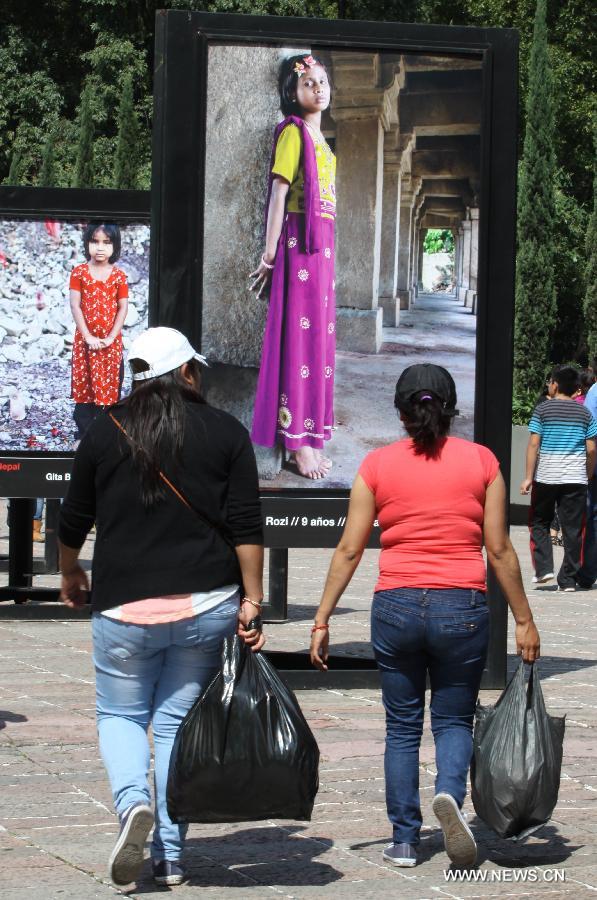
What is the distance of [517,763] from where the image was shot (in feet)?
16.6

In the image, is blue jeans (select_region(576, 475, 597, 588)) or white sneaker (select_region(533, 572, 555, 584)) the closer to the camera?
blue jeans (select_region(576, 475, 597, 588))

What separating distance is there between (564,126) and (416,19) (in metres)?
5.29

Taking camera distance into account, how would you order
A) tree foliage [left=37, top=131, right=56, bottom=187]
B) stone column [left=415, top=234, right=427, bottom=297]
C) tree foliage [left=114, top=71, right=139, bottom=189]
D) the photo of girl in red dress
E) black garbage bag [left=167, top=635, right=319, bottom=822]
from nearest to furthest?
black garbage bag [left=167, top=635, right=319, bottom=822], stone column [left=415, top=234, right=427, bottom=297], the photo of girl in red dress, tree foliage [left=37, top=131, right=56, bottom=187], tree foliage [left=114, top=71, right=139, bottom=189]

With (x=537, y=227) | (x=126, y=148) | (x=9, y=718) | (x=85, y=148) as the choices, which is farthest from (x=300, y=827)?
(x=85, y=148)

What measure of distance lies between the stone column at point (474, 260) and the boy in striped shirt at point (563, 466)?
569 centimetres

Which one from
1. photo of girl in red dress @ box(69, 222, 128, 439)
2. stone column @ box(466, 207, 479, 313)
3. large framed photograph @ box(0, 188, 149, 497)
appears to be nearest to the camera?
stone column @ box(466, 207, 479, 313)

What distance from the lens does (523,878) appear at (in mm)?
4957

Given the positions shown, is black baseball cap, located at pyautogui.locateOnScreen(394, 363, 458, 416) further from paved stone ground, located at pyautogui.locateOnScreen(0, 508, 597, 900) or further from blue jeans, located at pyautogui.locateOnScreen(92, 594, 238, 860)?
paved stone ground, located at pyautogui.locateOnScreen(0, 508, 597, 900)

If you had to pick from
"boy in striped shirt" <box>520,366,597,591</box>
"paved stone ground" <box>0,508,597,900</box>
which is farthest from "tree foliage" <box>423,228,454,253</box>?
"boy in striped shirt" <box>520,366,597,591</box>

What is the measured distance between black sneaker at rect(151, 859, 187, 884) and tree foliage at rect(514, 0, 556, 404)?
31273 millimetres

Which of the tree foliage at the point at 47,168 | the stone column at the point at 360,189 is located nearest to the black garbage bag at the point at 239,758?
the stone column at the point at 360,189

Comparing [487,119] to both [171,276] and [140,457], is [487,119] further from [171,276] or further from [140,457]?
[140,457]

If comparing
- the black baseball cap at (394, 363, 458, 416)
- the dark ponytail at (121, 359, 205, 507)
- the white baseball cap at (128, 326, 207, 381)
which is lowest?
the dark ponytail at (121, 359, 205, 507)
